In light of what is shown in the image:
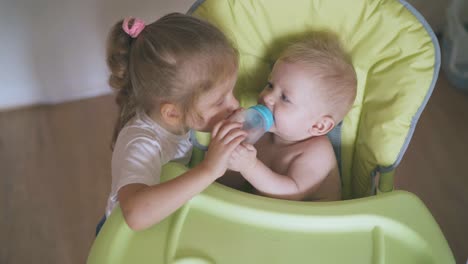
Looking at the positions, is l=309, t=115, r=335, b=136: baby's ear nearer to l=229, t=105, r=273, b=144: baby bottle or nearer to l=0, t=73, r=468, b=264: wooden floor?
l=229, t=105, r=273, b=144: baby bottle

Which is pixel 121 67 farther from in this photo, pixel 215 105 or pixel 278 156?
pixel 278 156

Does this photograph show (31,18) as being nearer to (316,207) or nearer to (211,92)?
(211,92)

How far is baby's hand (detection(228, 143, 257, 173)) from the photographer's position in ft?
2.64

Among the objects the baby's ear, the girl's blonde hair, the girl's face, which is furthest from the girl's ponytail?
the baby's ear

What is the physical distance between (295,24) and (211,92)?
0.22 metres

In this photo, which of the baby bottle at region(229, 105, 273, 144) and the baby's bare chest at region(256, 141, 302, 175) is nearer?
the baby bottle at region(229, 105, 273, 144)

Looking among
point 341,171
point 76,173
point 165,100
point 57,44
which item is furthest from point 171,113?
point 57,44

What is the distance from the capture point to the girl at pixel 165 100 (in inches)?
30.4

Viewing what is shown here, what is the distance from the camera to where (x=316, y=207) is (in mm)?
829

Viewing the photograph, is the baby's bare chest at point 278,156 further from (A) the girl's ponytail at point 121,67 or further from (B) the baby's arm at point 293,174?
(A) the girl's ponytail at point 121,67

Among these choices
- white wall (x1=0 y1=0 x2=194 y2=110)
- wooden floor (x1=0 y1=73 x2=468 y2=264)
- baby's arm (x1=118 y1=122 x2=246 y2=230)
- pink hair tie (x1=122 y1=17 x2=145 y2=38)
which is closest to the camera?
baby's arm (x1=118 y1=122 x2=246 y2=230)

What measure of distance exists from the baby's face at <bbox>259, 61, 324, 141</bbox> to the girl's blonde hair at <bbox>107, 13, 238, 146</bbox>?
0.10m

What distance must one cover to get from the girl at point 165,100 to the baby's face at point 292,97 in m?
0.09

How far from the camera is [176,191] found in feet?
2.51
